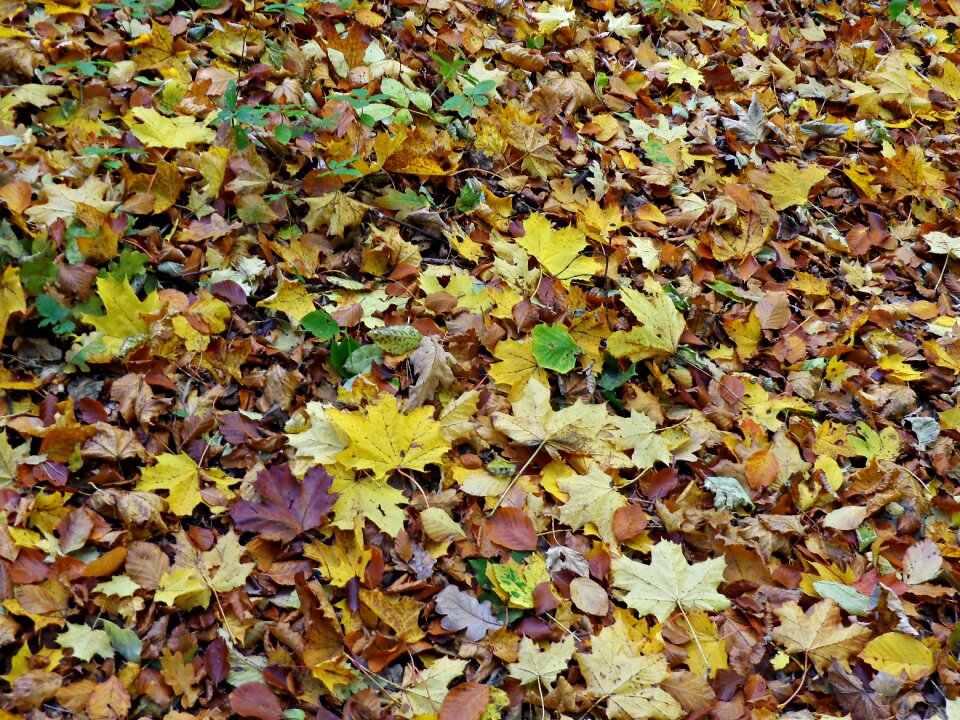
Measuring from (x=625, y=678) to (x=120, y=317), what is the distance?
170 cm

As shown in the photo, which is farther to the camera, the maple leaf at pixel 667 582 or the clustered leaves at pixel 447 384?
the maple leaf at pixel 667 582

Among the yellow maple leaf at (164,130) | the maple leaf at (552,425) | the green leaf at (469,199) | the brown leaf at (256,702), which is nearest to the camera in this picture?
the brown leaf at (256,702)

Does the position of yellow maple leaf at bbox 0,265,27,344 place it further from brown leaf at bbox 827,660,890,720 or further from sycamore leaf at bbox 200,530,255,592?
brown leaf at bbox 827,660,890,720

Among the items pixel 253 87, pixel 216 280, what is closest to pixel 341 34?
pixel 253 87

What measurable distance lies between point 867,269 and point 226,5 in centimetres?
284

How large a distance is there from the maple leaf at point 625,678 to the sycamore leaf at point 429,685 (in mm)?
313

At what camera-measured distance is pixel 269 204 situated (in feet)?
8.04

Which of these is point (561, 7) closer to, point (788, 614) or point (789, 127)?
point (789, 127)

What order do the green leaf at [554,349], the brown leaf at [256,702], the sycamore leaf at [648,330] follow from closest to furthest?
the brown leaf at [256,702]
the green leaf at [554,349]
the sycamore leaf at [648,330]

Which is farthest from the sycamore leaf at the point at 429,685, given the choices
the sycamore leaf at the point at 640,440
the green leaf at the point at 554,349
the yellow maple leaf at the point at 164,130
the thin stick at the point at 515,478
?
the yellow maple leaf at the point at 164,130

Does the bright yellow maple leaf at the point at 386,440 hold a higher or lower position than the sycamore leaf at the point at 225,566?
higher

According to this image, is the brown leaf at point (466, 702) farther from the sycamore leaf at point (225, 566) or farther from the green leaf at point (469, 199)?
the green leaf at point (469, 199)

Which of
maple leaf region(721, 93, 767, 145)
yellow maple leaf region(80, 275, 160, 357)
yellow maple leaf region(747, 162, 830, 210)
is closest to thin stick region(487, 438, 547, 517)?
yellow maple leaf region(80, 275, 160, 357)

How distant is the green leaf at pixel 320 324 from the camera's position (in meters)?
2.17
